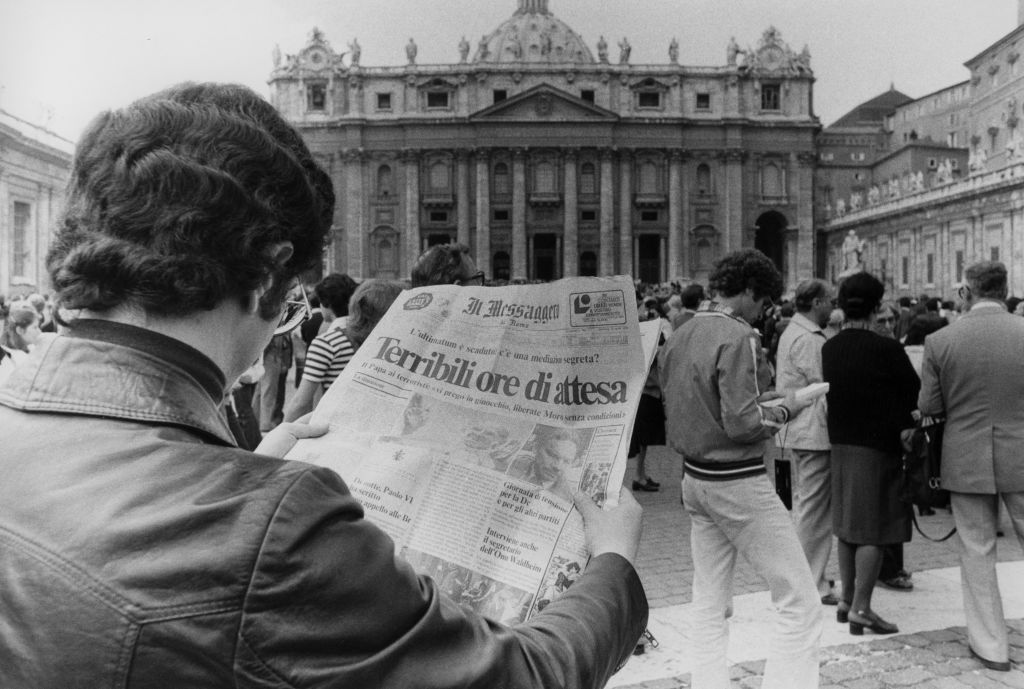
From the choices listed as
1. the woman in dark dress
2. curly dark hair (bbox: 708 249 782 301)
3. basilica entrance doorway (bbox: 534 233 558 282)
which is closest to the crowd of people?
curly dark hair (bbox: 708 249 782 301)

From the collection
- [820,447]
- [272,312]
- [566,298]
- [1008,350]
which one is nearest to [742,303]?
[1008,350]

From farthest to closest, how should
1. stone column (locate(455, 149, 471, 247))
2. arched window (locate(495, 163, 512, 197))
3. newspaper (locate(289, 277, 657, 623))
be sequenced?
arched window (locate(495, 163, 512, 197)) < stone column (locate(455, 149, 471, 247)) < newspaper (locate(289, 277, 657, 623))

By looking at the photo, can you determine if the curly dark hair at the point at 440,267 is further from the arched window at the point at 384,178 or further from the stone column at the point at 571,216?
the arched window at the point at 384,178

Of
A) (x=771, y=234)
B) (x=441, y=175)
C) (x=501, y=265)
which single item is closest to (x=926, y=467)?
(x=501, y=265)

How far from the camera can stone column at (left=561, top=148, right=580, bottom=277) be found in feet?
171

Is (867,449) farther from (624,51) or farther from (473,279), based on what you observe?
(624,51)

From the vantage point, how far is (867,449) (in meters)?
4.66

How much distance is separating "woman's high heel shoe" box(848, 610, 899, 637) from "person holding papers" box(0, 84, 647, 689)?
3.78m

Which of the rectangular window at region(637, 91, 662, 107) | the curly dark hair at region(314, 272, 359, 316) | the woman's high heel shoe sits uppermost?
the rectangular window at region(637, 91, 662, 107)

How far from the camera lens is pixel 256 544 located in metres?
0.83

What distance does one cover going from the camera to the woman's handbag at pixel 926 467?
439cm

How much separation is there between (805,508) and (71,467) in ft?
16.2

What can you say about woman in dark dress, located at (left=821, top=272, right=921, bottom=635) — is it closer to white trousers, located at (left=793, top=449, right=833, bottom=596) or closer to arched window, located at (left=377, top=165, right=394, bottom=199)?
white trousers, located at (left=793, top=449, right=833, bottom=596)

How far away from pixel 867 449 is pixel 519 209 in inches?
1902
